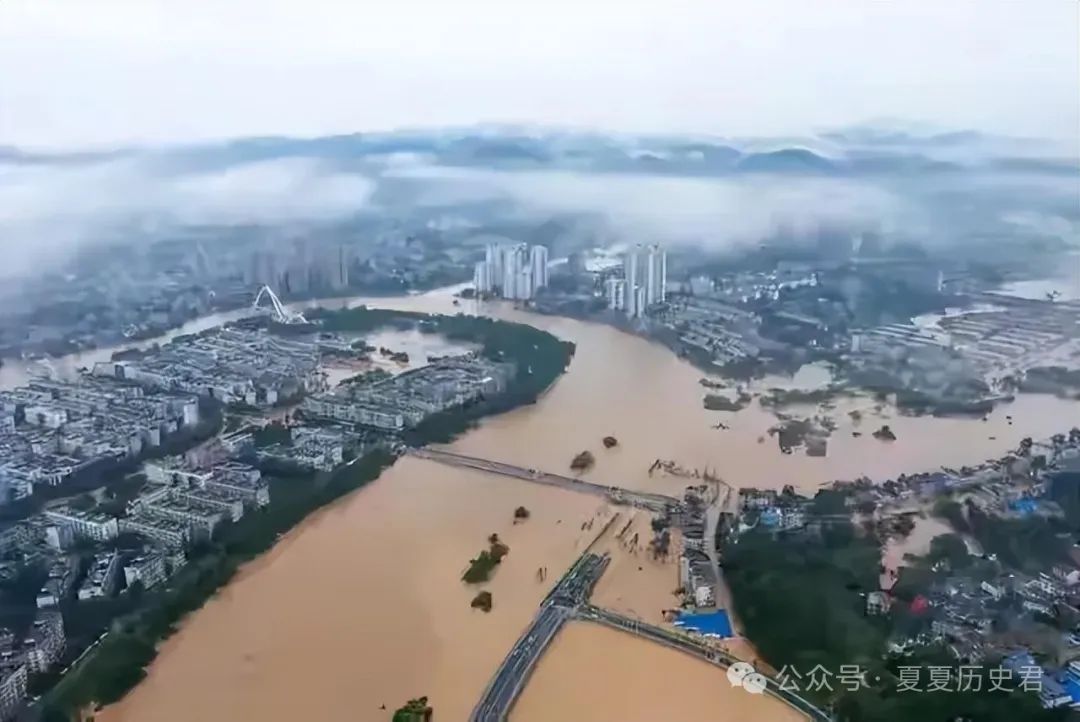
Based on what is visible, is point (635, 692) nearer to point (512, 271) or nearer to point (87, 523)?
point (512, 271)

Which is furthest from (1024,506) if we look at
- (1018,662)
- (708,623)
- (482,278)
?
(482,278)

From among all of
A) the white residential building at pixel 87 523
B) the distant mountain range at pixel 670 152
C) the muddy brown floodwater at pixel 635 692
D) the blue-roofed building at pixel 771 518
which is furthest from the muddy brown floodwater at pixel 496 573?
the distant mountain range at pixel 670 152

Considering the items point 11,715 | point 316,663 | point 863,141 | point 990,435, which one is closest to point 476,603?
point 316,663

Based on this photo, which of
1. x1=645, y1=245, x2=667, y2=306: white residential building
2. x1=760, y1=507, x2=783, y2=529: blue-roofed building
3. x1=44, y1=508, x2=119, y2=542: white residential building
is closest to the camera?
x1=44, y1=508, x2=119, y2=542: white residential building

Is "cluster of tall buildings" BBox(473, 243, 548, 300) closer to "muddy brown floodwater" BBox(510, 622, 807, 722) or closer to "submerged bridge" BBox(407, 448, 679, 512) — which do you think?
"submerged bridge" BBox(407, 448, 679, 512)

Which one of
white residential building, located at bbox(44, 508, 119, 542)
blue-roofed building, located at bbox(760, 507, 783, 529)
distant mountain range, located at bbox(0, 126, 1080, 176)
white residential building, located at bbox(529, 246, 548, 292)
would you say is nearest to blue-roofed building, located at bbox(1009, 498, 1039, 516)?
blue-roofed building, located at bbox(760, 507, 783, 529)

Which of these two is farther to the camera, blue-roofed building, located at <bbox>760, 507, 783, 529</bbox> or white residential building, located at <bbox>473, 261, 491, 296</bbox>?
white residential building, located at <bbox>473, 261, 491, 296</bbox>
